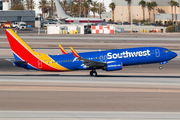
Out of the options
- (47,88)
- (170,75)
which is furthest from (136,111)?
(170,75)

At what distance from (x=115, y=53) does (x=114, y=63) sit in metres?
1.71

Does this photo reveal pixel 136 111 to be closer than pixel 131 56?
Yes

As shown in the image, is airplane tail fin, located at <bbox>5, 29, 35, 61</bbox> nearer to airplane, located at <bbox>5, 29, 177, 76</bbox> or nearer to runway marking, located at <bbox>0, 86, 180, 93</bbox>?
airplane, located at <bbox>5, 29, 177, 76</bbox>

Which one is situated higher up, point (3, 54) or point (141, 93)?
point (3, 54)

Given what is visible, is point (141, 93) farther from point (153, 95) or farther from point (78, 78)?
point (78, 78)

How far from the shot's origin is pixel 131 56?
1505 inches
